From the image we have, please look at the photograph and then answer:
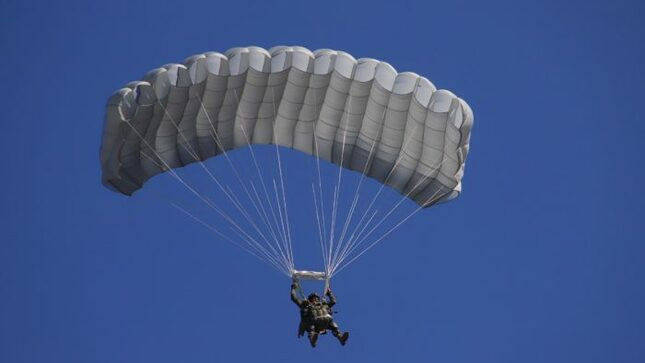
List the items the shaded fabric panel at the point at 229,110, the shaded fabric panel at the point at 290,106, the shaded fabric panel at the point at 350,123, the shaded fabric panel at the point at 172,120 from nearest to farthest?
the shaded fabric panel at the point at 172,120, the shaded fabric panel at the point at 229,110, the shaded fabric panel at the point at 290,106, the shaded fabric panel at the point at 350,123

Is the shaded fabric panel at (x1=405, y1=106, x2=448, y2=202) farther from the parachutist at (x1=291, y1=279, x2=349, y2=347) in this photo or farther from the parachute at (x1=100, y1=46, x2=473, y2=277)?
the parachutist at (x1=291, y1=279, x2=349, y2=347)

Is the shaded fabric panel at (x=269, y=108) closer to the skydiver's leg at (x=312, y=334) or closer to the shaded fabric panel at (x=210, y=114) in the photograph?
the shaded fabric panel at (x=210, y=114)

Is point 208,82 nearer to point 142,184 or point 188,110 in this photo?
point 188,110

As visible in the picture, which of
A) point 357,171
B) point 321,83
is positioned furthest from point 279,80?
point 357,171

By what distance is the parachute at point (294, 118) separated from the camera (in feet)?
85.0

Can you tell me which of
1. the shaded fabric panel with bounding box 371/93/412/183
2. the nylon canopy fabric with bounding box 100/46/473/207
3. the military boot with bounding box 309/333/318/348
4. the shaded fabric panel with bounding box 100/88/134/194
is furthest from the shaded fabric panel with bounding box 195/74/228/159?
the military boot with bounding box 309/333/318/348

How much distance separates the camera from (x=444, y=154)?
2678 cm

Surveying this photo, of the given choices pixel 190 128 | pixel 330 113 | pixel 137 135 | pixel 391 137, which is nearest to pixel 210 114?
pixel 190 128

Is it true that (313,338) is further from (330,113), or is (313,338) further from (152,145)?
(152,145)

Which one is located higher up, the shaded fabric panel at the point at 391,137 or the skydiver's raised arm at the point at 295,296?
the shaded fabric panel at the point at 391,137

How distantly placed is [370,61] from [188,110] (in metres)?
3.31

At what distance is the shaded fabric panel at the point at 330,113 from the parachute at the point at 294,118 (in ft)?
0.06

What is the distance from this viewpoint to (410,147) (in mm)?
27047

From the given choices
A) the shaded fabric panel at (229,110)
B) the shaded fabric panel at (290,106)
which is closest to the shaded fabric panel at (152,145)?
the shaded fabric panel at (229,110)
